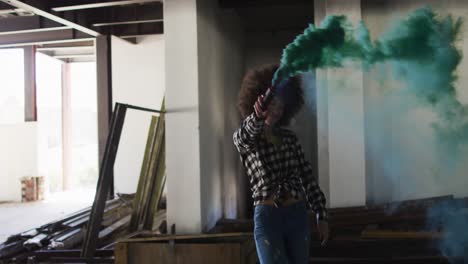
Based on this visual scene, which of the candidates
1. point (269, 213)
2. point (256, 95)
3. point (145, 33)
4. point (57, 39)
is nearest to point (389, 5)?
point (256, 95)

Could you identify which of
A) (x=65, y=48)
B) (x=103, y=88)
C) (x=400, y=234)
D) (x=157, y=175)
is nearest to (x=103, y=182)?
(x=157, y=175)

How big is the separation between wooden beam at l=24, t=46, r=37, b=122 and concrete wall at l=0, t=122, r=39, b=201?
0.22 meters

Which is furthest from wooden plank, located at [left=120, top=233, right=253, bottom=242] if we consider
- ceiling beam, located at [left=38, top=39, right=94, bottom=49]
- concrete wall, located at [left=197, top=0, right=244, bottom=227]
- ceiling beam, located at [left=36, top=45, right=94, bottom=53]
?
ceiling beam, located at [left=36, top=45, right=94, bottom=53]

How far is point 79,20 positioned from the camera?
6.47m

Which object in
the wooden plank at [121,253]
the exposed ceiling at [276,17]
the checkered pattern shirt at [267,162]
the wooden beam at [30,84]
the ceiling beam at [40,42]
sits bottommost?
the wooden plank at [121,253]

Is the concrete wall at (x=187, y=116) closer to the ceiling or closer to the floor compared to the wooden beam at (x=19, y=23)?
closer to the floor

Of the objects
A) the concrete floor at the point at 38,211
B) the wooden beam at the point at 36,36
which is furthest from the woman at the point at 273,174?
the wooden beam at the point at 36,36

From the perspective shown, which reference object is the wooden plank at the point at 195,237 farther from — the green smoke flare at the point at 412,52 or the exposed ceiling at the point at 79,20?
the exposed ceiling at the point at 79,20

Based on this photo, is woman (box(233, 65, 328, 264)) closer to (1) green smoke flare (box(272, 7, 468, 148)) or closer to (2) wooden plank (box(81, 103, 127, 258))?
(1) green smoke flare (box(272, 7, 468, 148))

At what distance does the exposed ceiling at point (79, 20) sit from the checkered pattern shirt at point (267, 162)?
4241mm

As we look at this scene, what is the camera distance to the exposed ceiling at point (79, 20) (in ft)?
18.7

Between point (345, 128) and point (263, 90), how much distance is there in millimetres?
2170

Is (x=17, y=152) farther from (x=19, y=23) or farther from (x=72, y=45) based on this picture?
(x=19, y=23)

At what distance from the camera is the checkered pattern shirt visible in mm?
1962
